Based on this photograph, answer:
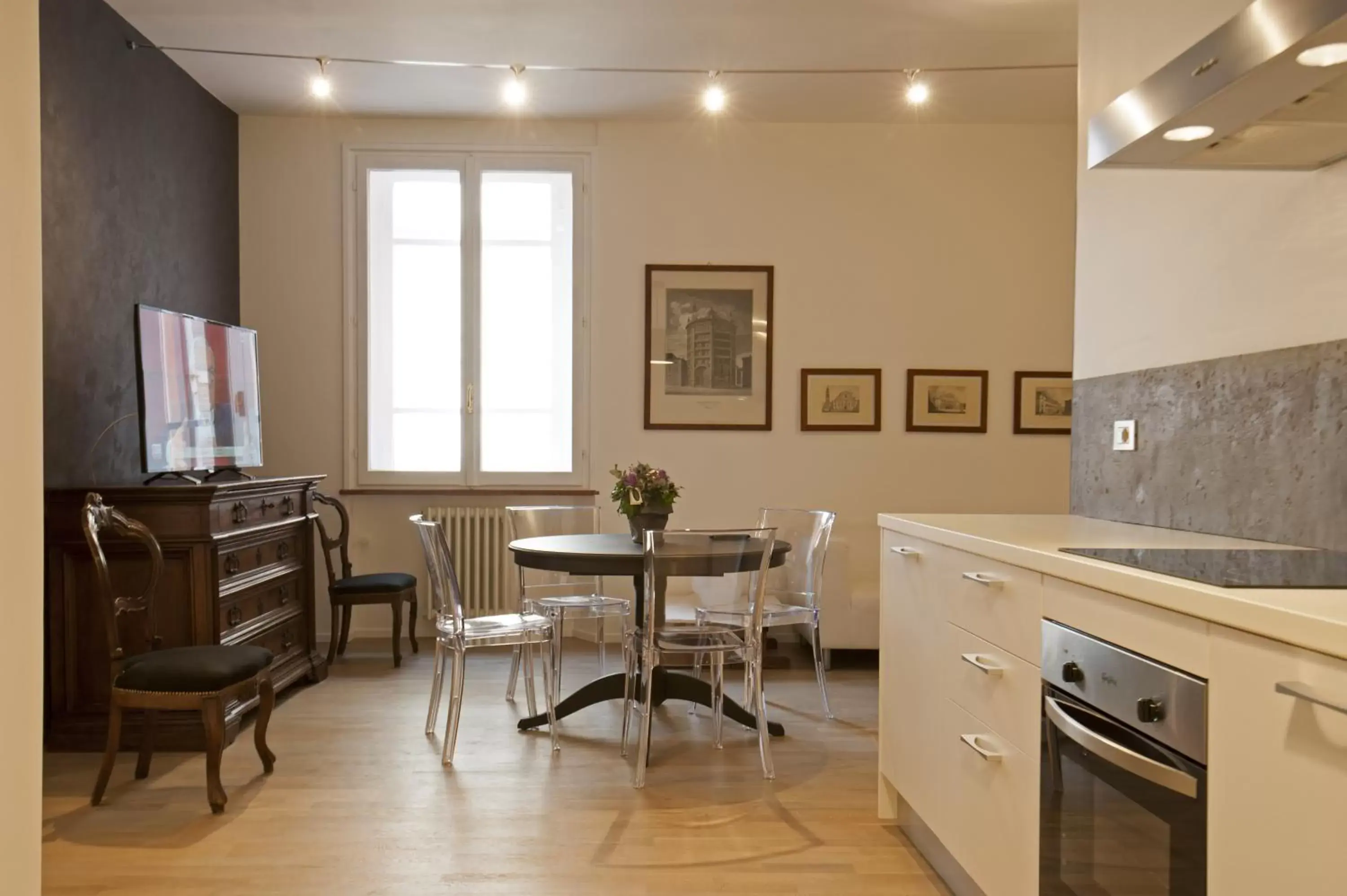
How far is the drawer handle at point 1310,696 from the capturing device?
110 cm

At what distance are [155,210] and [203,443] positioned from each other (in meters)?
1.26

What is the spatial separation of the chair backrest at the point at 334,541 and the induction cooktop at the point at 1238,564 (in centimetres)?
435

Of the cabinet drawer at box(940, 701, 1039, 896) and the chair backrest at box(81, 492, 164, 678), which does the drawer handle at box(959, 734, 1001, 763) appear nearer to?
the cabinet drawer at box(940, 701, 1039, 896)

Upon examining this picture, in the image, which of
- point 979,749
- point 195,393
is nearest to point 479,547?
point 195,393

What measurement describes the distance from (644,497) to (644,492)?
19 millimetres

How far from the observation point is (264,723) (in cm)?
354

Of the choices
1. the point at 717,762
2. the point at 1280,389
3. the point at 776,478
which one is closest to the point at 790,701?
the point at 717,762

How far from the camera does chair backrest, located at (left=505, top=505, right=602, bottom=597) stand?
469cm

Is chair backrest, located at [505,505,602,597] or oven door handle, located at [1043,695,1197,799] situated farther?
chair backrest, located at [505,505,602,597]

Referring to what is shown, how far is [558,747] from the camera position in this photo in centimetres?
386

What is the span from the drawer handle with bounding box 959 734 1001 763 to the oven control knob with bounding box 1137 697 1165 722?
646mm

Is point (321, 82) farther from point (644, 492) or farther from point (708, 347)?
point (644, 492)

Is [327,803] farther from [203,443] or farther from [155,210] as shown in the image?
[155,210]

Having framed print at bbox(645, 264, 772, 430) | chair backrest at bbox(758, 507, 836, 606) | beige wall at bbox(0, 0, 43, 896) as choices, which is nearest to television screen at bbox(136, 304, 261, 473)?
framed print at bbox(645, 264, 772, 430)
